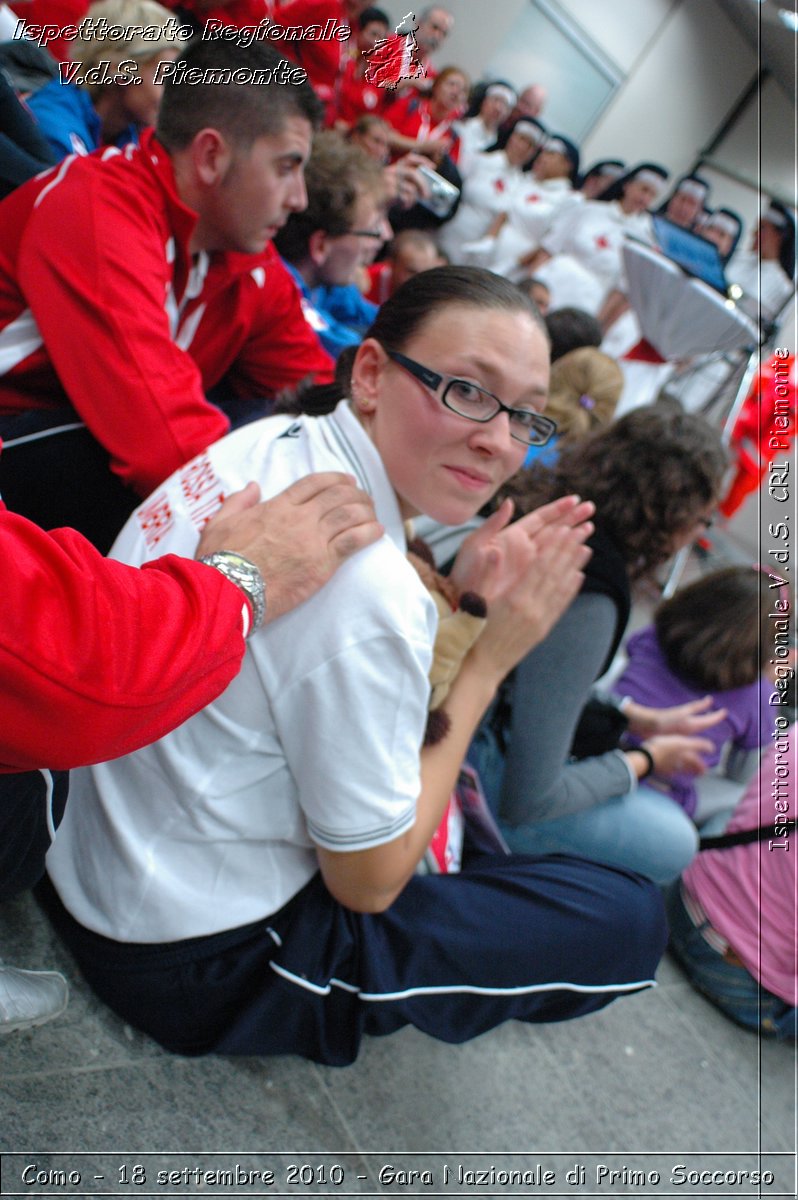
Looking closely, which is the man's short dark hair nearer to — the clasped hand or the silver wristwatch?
the clasped hand

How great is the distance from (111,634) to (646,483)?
123 cm

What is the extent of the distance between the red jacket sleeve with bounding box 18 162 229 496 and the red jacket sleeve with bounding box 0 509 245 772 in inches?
26.3

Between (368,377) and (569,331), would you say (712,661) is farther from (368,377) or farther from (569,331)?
(569,331)

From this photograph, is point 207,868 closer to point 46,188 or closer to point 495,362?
point 495,362

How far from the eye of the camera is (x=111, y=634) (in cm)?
64

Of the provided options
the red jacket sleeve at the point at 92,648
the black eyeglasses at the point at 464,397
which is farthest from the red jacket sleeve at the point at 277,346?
the red jacket sleeve at the point at 92,648

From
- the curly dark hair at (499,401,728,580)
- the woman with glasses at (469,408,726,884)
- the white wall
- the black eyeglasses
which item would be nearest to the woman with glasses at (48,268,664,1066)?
the black eyeglasses

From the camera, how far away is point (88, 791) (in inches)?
41.2

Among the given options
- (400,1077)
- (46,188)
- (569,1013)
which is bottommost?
(400,1077)

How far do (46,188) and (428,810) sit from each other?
51.0 inches

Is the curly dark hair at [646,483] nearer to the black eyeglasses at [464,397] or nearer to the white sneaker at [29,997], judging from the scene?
the black eyeglasses at [464,397]

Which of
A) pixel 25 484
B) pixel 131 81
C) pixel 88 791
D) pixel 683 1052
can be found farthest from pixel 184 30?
pixel 683 1052

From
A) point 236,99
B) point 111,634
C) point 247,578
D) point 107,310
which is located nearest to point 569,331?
point 236,99

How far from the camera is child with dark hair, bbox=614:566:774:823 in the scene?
1.92 metres
